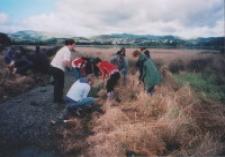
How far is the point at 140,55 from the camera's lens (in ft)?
24.4

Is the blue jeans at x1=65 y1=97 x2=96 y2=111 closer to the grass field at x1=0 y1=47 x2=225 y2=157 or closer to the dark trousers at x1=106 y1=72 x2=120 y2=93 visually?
the grass field at x1=0 y1=47 x2=225 y2=157

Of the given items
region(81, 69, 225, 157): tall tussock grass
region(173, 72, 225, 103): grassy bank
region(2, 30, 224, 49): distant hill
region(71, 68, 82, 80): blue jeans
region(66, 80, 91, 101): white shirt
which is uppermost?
region(2, 30, 224, 49): distant hill

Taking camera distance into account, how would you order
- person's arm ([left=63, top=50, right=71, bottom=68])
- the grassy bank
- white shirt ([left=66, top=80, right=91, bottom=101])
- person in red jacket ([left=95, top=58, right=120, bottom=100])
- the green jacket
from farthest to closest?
the grassy bank < the green jacket < person in red jacket ([left=95, top=58, right=120, bottom=100]) < person's arm ([left=63, top=50, right=71, bottom=68]) < white shirt ([left=66, top=80, right=91, bottom=101])

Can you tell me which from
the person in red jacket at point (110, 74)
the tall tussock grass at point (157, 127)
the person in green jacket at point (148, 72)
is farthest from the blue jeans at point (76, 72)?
the person in green jacket at point (148, 72)

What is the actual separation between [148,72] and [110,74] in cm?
99

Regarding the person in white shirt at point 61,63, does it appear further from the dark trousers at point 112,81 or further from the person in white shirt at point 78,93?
the dark trousers at point 112,81

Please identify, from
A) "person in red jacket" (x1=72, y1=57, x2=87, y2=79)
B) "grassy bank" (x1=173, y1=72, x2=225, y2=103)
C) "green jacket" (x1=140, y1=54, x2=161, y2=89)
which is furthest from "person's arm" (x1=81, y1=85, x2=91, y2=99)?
"grassy bank" (x1=173, y1=72, x2=225, y2=103)

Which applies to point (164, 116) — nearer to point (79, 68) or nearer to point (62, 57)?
point (79, 68)

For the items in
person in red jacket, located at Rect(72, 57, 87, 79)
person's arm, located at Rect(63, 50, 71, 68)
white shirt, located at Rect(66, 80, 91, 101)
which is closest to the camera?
white shirt, located at Rect(66, 80, 91, 101)

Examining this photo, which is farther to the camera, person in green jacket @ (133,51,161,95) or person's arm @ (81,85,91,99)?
person in green jacket @ (133,51,161,95)

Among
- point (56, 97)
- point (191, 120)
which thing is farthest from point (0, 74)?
point (191, 120)

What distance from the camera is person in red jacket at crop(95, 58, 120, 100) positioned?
265 inches

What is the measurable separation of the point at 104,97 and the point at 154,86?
106cm

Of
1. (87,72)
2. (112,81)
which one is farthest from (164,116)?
(87,72)
